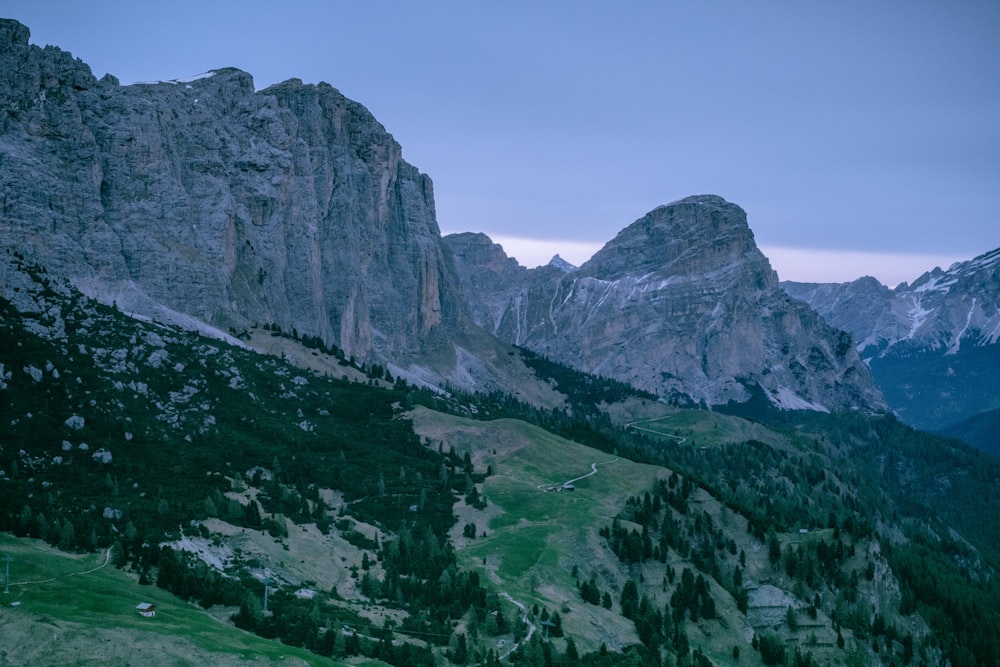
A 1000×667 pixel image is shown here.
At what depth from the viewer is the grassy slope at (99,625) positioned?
101562 mm

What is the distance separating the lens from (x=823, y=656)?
180m

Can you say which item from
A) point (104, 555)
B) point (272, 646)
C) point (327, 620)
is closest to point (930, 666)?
point (327, 620)

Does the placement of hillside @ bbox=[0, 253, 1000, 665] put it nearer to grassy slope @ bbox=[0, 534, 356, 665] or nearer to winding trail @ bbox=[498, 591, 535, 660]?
winding trail @ bbox=[498, 591, 535, 660]

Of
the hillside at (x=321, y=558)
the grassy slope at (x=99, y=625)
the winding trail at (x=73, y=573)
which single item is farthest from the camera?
the hillside at (x=321, y=558)

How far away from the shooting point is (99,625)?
107m

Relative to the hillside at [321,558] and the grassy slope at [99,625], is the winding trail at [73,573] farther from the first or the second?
the hillside at [321,558]

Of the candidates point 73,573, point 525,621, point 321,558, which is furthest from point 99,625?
point 525,621

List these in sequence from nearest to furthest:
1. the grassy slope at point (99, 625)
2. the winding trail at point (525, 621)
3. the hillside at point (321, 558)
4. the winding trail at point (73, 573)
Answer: the grassy slope at point (99, 625) < the winding trail at point (73, 573) < the hillside at point (321, 558) < the winding trail at point (525, 621)

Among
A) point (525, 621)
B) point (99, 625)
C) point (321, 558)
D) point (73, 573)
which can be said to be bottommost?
point (525, 621)

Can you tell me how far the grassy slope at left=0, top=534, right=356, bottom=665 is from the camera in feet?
333

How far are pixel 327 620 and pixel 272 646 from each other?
17.4 metres

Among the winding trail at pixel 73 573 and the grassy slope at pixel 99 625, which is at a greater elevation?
the winding trail at pixel 73 573

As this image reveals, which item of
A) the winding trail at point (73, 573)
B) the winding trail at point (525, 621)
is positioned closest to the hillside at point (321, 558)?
the winding trail at point (525, 621)

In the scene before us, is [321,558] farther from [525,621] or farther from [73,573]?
[73,573]
